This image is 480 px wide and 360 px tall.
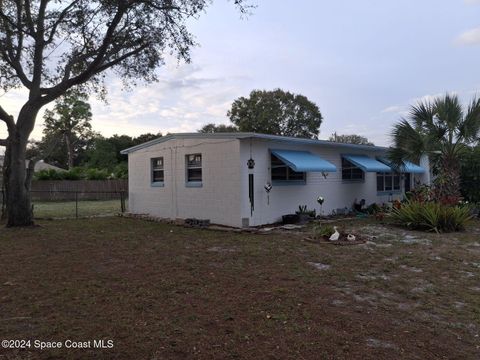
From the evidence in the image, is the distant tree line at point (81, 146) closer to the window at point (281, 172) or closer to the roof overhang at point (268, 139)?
the roof overhang at point (268, 139)

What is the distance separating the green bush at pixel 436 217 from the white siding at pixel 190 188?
15.9ft

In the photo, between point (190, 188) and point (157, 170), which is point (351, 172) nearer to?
point (190, 188)

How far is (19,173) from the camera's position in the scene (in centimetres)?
1236

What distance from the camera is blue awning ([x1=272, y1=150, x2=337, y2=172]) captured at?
11761 mm

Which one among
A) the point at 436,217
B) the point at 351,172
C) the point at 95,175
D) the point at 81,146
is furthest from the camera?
the point at 81,146

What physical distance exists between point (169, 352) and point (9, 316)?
2006 mm

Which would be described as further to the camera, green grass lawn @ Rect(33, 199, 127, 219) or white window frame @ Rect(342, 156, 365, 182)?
green grass lawn @ Rect(33, 199, 127, 219)

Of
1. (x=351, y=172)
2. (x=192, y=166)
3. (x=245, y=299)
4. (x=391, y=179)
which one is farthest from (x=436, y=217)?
(x=245, y=299)

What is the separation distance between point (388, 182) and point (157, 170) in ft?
32.7

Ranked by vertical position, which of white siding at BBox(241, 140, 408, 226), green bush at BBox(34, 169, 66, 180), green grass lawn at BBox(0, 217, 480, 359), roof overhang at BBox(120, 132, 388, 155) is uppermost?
roof overhang at BBox(120, 132, 388, 155)

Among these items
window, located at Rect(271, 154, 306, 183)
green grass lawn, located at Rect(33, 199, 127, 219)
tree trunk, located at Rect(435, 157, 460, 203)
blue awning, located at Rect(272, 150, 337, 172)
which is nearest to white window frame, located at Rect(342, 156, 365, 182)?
blue awning, located at Rect(272, 150, 337, 172)

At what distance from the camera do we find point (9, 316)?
14.0ft

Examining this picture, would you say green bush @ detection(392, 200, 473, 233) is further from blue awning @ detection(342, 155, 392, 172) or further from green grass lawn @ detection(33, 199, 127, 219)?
green grass lawn @ detection(33, 199, 127, 219)

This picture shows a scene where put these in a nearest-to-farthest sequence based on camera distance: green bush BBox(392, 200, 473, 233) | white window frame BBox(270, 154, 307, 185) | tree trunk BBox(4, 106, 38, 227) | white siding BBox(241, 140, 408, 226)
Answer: green bush BBox(392, 200, 473, 233)
white siding BBox(241, 140, 408, 226)
tree trunk BBox(4, 106, 38, 227)
white window frame BBox(270, 154, 307, 185)
